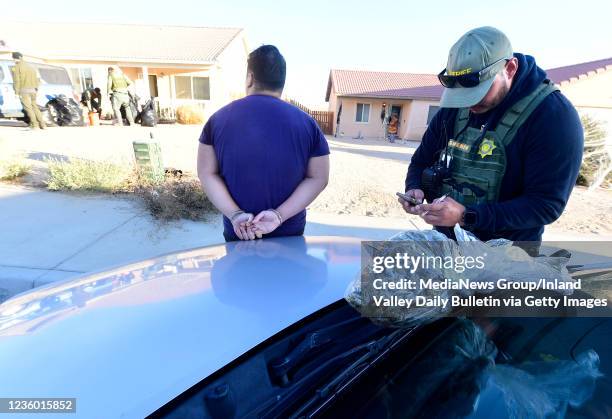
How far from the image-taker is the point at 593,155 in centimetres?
905

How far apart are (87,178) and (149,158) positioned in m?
→ 0.92

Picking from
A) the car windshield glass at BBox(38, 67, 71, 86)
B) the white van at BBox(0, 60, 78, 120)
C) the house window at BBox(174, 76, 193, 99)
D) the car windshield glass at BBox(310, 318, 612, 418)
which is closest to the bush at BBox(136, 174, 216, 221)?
the car windshield glass at BBox(310, 318, 612, 418)

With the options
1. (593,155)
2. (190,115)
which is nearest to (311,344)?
Result: (593,155)

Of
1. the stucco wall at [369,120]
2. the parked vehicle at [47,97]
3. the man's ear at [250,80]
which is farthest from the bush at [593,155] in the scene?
the parked vehicle at [47,97]

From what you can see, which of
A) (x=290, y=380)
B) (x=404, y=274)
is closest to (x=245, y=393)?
(x=290, y=380)

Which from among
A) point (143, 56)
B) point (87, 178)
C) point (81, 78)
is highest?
point (143, 56)

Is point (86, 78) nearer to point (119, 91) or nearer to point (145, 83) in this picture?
point (145, 83)

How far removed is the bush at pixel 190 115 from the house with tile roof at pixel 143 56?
0.94 metres

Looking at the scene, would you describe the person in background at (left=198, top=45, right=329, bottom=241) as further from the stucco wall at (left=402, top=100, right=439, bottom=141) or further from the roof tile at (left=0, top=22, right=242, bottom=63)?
the stucco wall at (left=402, top=100, right=439, bottom=141)

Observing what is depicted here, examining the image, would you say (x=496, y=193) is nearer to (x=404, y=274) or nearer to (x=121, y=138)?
(x=404, y=274)

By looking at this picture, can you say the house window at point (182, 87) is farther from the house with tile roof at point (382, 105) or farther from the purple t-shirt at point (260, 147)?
the purple t-shirt at point (260, 147)

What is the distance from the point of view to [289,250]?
1.66 m

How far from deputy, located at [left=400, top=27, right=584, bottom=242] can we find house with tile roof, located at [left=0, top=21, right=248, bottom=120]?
1822cm

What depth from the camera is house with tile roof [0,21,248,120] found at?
691 inches
